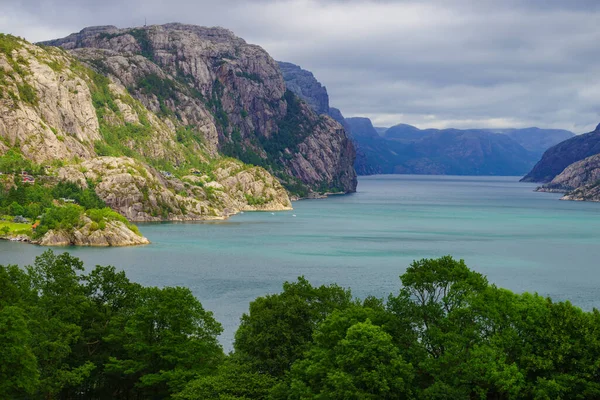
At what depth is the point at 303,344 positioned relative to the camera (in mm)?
60156

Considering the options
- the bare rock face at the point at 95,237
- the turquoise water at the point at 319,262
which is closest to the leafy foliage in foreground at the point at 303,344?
the turquoise water at the point at 319,262

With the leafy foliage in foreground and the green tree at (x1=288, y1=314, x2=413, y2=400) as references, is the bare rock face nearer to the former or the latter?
the leafy foliage in foreground

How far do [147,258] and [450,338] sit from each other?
109 metres

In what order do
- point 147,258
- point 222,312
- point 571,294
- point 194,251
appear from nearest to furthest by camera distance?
point 222,312, point 571,294, point 147,258, point 194,251

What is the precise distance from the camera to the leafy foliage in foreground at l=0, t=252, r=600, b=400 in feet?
166

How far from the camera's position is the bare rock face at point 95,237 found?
17438 centimetres

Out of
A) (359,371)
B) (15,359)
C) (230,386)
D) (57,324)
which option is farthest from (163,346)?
(359,371)

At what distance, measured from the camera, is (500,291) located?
2283 inches

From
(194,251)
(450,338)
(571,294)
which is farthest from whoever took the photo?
(194,251)

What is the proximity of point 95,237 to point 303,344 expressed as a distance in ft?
422

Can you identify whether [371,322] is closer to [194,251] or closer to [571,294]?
[571,294]

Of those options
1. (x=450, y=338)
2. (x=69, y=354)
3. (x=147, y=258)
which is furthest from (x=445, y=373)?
(x=147, y=258)

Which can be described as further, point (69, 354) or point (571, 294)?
point (571, 294)

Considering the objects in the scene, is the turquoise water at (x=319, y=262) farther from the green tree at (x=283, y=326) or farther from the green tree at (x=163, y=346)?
the green tree at (x=163, y=346)
